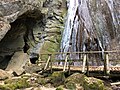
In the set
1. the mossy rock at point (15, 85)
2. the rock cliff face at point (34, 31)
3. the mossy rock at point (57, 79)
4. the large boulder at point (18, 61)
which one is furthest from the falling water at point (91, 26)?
the mossy rock at point (15, 85)

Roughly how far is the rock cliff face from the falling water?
3.08 feet

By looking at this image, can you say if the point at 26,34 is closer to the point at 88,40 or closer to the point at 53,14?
the point at 53,14

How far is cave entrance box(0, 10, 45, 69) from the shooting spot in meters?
16.7

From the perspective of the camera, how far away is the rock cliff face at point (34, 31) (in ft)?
53.8

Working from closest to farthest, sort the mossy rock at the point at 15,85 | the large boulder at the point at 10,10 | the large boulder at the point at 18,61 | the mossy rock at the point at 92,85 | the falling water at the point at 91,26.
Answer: the mossy rock at the point at 92,85 < the mossy rock at the point at 15,85 < the large boulder at the point at 10,10 < the large boulder at the point at 18,61 < the falling water at the point at 91,26

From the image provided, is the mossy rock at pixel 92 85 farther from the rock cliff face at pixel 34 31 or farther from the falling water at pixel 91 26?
the falling water at pixel 91 26

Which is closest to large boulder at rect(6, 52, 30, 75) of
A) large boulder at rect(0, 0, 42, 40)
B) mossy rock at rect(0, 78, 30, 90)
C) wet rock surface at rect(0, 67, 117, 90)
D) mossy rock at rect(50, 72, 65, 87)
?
large boulder at rect(0, 0, 42, 40)

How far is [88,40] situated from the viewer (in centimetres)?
1728

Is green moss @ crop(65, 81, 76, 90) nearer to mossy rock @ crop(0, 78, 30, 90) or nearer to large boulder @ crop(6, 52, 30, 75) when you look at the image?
mossy rock @ crop(0, 78, 30, 90)

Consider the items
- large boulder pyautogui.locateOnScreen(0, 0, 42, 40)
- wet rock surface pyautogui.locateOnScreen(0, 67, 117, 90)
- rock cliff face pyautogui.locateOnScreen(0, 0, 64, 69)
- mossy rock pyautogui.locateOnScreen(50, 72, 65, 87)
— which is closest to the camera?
wet rock surface pyautogui.locateOnScreen(0, 67, 117, 90)

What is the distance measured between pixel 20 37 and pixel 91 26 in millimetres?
5581

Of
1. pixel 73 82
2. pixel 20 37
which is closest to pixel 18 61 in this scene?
pixel 20 37

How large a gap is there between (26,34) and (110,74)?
9.40 metres

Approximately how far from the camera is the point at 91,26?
1805 cm
